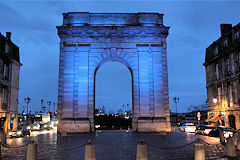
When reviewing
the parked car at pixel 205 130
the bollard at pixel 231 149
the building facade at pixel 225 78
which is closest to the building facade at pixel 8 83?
the parked car at pixel 205 130

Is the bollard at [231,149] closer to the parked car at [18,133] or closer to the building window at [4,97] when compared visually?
the parked car at [18,133]

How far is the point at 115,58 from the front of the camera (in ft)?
111

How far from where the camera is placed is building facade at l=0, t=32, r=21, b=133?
116ft

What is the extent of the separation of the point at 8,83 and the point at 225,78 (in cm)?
3542

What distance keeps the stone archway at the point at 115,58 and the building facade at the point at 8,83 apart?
33.6 ft

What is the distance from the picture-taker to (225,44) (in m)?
38.0

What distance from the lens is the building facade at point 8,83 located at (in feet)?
116

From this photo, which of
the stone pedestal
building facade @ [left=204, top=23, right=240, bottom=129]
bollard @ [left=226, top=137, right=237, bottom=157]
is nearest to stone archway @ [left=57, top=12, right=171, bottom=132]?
the stone pedestal

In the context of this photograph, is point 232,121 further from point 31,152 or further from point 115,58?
point 31,152

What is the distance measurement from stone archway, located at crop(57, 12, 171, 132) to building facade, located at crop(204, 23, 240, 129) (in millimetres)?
9011

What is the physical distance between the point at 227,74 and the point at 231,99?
4.13 m

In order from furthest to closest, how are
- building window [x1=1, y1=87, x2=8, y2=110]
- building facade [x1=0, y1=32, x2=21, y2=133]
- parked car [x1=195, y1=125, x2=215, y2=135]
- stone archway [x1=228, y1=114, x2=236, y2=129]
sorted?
building window [x1=1, y1=87, x2=8, y2=110] → stone archway [x1=228, y1=114, x2=236, y2=129] → building facade [x1=0, y1=32, x2=21, y2=133] → parked car [x1=195, y1=125, x2=215, y2=135]

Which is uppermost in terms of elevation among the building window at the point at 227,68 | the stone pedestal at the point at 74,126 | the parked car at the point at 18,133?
the building window at the point at 227,68

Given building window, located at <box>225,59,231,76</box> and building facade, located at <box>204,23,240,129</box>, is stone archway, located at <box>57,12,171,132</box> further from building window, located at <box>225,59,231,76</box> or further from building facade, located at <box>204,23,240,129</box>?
building window, located at <box>225,59,231,76</box>
